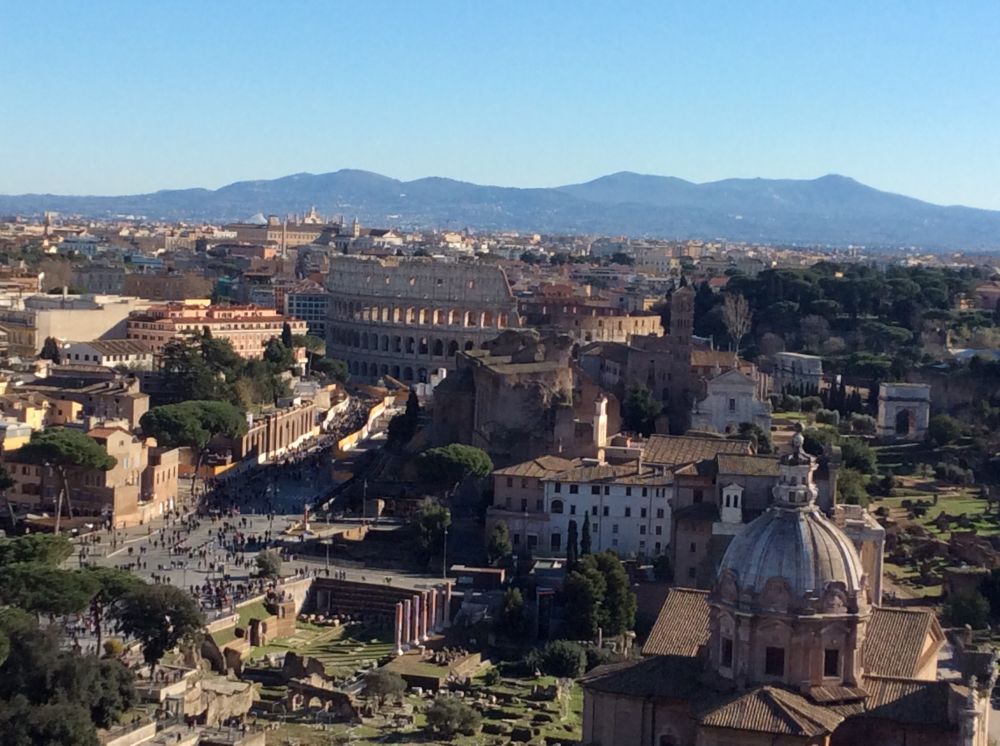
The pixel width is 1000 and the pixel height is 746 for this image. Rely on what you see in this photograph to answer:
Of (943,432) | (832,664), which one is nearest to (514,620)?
(832,664)

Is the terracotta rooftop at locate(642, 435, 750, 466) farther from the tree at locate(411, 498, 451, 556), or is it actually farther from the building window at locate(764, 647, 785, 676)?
the building window at locate(764, 647, 785, 676)

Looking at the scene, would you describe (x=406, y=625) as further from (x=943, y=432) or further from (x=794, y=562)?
(x=943, y=432)

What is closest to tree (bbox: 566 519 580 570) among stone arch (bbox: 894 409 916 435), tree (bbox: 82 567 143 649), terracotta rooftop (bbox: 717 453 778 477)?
terracotta rooftop (bbox: 717 453 778 477)

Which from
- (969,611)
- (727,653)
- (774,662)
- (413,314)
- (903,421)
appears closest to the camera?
(774,662)

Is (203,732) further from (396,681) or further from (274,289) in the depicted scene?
(274,289)

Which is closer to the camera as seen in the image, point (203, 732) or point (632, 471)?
point (203, 732)

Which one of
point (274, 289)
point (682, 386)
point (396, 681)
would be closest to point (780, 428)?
point (682, 386)

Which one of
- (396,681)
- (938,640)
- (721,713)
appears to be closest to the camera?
(721,713)
